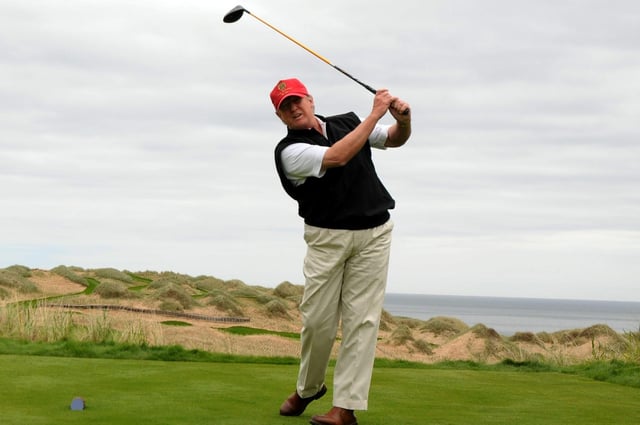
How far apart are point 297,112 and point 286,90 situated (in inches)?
6.0

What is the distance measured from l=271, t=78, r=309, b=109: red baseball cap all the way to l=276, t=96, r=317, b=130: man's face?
0.03 m

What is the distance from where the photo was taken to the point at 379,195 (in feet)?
17.4

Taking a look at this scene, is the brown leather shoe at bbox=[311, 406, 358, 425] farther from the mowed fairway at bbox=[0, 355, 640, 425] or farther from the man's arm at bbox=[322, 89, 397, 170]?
the man's arm at bbox=[322, 89, 397, 170]

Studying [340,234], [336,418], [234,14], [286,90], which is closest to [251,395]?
[336,418]

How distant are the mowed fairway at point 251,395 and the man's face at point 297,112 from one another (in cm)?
180

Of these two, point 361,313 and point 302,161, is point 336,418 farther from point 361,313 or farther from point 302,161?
point 302,161

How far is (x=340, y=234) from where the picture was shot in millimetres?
5168

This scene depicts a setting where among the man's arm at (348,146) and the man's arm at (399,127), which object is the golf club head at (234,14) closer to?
the man's arm at (399,127)

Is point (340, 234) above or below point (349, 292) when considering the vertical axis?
above

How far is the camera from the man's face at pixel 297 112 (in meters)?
5.24

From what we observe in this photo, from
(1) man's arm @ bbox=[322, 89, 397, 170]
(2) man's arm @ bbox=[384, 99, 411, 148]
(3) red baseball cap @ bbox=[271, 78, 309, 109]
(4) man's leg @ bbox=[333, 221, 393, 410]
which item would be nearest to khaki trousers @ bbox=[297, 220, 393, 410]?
(4) man's leg @ bbox=[333, 221, 393, 410]

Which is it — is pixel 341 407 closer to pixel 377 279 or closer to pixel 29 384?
pixel 377 279

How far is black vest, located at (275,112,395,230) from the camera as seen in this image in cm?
517

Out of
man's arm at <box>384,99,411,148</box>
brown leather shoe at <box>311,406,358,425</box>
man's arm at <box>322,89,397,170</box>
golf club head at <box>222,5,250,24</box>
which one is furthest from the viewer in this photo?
golf club head at <box>222,5,250,24</box>
